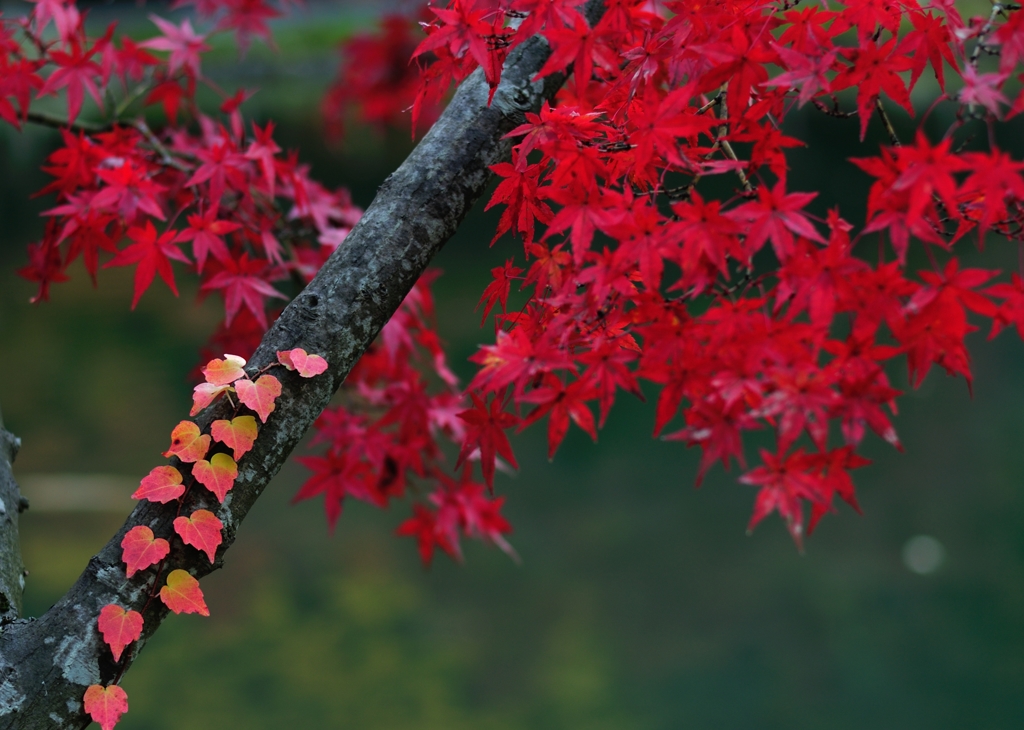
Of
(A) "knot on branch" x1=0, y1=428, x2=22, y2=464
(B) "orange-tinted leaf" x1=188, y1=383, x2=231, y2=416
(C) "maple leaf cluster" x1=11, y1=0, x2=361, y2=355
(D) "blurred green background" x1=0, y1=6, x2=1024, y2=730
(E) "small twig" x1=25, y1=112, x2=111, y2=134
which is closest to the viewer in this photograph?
(B) "orange-tinted leaf" x1=188, y1=383, x2=231, y2=416

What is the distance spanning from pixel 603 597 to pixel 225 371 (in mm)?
2068

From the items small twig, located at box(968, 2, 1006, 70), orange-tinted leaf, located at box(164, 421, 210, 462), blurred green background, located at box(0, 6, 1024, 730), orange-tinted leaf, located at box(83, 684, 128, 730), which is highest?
small twig, located at box(968, 2, 1006, 70)

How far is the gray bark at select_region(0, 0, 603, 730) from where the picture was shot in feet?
2.57

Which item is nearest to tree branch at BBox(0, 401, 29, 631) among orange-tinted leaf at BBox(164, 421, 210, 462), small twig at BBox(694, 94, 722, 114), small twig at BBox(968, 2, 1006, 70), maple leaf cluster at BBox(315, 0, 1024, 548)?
orange-tinted leaf at BBox(164, 421, 210, 462)

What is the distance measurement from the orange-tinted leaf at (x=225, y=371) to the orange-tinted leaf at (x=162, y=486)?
0.31ft

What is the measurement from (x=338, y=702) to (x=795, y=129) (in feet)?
21.4

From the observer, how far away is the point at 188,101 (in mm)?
1554

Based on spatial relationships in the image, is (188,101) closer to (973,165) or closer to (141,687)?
(973,165)

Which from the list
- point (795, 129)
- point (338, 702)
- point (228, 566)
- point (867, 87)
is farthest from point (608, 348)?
point (795, 129)

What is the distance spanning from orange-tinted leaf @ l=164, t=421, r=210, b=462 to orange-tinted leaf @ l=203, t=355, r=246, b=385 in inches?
1.9

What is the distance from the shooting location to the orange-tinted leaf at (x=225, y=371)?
2.73 feet

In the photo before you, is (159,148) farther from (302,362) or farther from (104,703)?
(104,703)

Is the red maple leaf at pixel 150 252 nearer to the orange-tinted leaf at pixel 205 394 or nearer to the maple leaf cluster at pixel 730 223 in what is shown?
the orange-tinted leaf at pixel 205 394

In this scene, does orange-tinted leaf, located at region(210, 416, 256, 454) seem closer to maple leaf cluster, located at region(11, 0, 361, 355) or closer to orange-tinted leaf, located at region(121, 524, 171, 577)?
orange-tinted leaf, located at region(121, 524, 171, 577)
